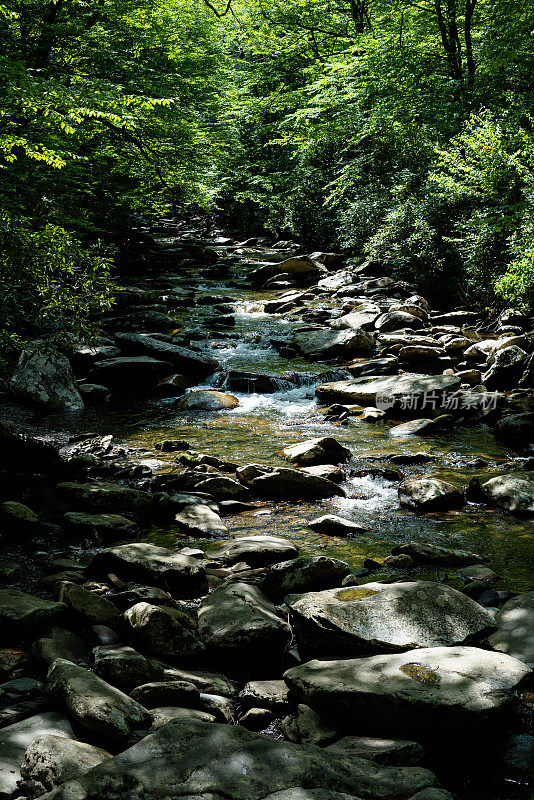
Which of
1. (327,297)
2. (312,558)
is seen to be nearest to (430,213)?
(327,297)

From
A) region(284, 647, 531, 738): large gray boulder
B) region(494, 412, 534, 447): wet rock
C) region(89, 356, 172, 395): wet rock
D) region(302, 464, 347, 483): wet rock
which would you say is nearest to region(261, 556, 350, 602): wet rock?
region(284, 647, 531, 738): large gray boulder

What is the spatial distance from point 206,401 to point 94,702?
7710 mm

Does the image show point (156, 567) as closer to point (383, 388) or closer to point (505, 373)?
point (383, 388)

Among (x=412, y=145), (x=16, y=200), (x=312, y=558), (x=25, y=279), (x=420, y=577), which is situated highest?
(x=412, y=145)

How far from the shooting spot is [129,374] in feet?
36.3

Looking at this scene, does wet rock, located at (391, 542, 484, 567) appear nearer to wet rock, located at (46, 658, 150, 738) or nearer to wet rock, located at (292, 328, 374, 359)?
wet rock, located at (46, 658, 150, 738)

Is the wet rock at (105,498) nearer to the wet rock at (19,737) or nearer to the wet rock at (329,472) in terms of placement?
the wet rock at (329,472)

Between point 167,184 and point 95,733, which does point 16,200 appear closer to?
point 167,184

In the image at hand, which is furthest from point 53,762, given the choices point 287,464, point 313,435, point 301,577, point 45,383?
point 45,383

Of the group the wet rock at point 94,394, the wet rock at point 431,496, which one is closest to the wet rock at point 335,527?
the wet rock at point 431,496

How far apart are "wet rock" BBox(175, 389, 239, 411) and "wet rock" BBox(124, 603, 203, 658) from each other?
6.67m

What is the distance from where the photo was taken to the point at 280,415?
9609mm

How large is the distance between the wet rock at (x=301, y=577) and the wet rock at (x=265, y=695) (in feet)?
3.33

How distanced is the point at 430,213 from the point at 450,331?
414 cm
